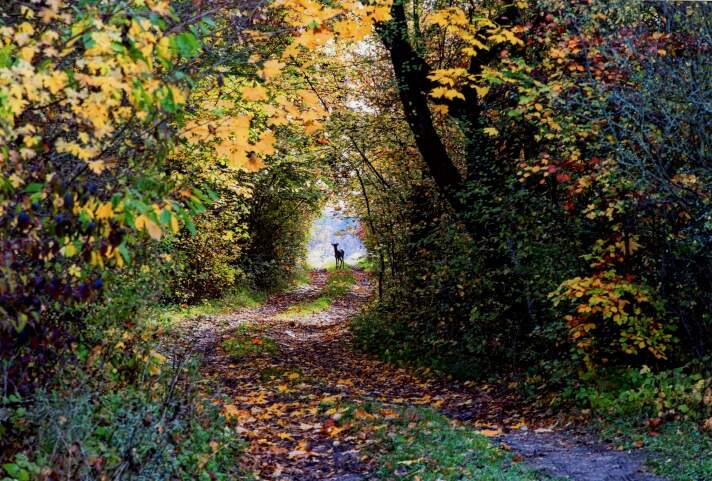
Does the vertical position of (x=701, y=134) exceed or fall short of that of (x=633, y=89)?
it falls short

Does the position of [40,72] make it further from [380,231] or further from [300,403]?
[380,231]

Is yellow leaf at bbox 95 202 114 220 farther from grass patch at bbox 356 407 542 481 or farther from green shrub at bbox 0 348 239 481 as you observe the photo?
grass patch at bbox 356 407 542 481

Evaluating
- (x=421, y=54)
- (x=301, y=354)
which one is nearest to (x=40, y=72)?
(x=421, y=54)

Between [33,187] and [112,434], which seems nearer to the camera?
[33,187]

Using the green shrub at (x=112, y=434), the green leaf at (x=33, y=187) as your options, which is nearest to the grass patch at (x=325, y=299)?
the green shrub at (x=112, y=434)

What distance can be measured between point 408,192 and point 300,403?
7.12 m

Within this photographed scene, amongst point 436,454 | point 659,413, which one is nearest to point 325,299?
point 659,413

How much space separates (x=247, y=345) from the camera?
45.1 feet

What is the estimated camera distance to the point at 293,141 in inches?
675

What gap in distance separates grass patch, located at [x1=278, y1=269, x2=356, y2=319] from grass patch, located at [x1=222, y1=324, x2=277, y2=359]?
19.5ft

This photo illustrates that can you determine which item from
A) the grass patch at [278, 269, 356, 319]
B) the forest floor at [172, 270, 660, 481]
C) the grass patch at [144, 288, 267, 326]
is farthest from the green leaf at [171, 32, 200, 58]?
the grass patch at [278, 269, 356, 319]

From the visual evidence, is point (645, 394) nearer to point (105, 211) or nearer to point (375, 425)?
point (375, 425)

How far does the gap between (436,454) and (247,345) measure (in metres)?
8.51

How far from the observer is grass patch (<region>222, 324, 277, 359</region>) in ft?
43.6
